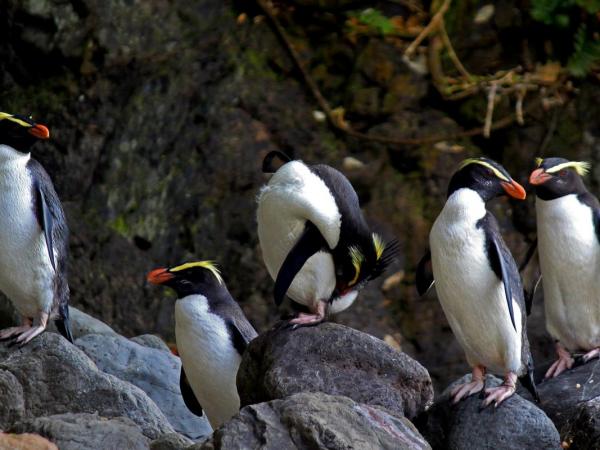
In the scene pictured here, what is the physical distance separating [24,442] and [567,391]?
2925mm

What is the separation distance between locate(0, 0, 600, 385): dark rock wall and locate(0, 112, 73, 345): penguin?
1976 mm

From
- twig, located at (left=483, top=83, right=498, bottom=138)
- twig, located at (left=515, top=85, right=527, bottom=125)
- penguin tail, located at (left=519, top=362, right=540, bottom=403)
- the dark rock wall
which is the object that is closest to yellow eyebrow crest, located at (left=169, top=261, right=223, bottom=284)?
penguin tail, located at (left=519, top=362, right=540, bottom=403)

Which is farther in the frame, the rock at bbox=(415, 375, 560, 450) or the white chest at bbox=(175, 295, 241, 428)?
the white chest at bbox=(175, 295, 241, 428)

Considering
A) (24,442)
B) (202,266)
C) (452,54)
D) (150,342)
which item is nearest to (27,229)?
(202,266)

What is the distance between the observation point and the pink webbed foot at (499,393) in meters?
5.16

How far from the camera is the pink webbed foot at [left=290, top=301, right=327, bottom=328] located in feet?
17.4

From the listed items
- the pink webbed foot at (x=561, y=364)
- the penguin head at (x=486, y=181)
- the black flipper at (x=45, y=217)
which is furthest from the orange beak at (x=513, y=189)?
the black flipper at (x=45, y=217)

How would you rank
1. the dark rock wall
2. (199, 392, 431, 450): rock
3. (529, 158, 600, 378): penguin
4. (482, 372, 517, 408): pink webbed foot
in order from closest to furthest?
(199, 392, 431, 450): rock, (482, 372, 517, 408): pink webbed foot, (529, 158, 600, 378): penguin, the dark rock wall

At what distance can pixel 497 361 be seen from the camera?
5.50 meters

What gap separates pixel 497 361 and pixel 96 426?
187 centimetres

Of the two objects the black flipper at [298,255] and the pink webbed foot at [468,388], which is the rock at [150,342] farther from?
the pink webbed foot at [468,388]

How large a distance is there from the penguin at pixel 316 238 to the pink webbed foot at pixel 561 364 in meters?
1.38

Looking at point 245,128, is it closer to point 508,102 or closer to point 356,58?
point 356,58

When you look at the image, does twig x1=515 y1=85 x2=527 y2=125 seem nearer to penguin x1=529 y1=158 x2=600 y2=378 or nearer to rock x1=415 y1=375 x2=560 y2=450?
penguin x1=529 y1=158 x2=600 y2=378
